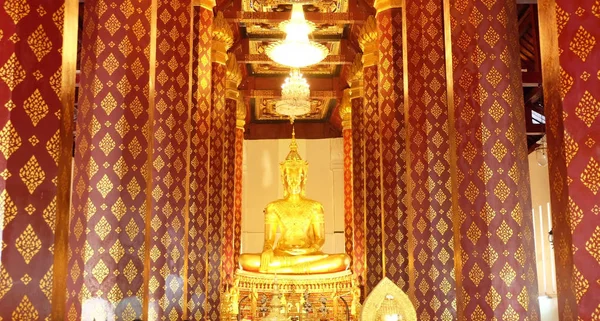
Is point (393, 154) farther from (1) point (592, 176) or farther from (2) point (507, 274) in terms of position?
(1) point (592, 176)

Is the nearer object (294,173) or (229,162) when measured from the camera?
(294,173)

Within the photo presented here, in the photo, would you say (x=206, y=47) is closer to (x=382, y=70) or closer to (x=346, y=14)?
(x=382, y=70)

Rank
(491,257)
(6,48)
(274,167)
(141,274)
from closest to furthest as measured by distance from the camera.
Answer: (6,48) < (491,257) < (141,274) < (274,167)

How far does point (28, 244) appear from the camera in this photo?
2.89m

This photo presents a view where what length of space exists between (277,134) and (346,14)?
702cm

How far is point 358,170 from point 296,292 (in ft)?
9.58

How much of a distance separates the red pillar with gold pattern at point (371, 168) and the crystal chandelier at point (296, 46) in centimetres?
139

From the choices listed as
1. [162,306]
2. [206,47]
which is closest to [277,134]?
[206,47]

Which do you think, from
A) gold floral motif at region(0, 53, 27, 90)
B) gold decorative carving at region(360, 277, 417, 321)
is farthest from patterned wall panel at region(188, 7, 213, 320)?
gold floral motif at region(0, 53, 27, 90)

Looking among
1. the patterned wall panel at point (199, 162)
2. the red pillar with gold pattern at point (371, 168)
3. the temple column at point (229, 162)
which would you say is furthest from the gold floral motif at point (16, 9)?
the temple column at point (229, 162)

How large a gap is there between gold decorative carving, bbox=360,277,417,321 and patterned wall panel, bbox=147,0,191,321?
110 inches

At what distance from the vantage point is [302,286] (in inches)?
393

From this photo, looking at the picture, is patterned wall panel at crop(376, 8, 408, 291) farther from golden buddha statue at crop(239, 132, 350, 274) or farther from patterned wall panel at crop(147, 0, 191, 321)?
golden buddha statue at crop(239, 132, 350, 274)

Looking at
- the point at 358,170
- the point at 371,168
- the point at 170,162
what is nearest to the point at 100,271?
the point at 170,162
